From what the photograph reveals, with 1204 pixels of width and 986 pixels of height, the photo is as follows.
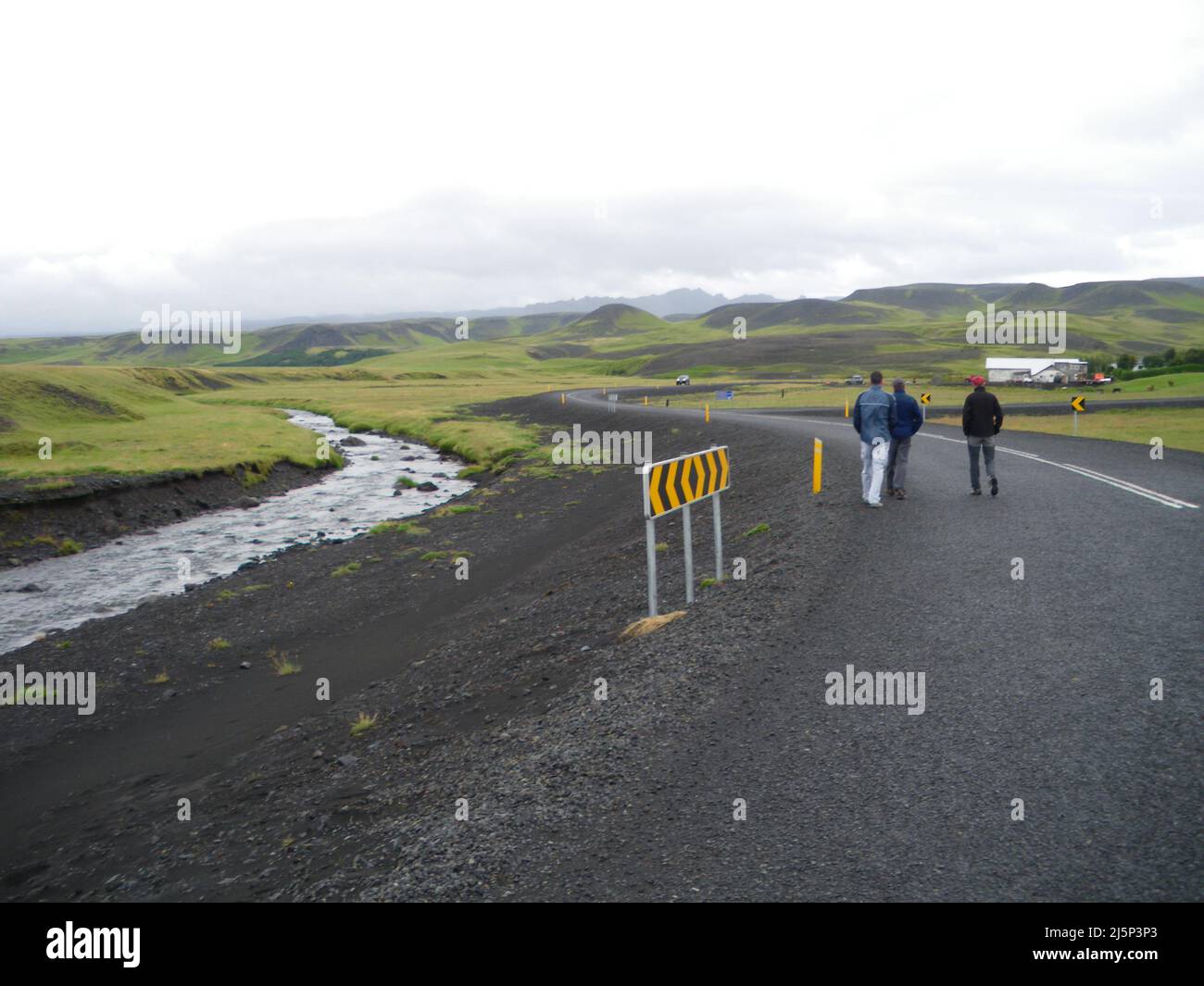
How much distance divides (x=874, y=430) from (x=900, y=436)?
1.02m

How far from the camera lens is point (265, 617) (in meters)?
19.4

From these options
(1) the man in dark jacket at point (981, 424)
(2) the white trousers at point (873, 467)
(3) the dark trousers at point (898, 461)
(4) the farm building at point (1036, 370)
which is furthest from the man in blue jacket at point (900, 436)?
(4) the farm building at point (1036, 370)

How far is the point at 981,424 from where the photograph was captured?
55.8 feet

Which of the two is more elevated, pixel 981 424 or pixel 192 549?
pixel 981 424

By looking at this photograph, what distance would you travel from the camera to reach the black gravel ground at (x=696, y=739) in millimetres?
5637

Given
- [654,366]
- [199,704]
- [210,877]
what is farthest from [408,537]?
[654,366]

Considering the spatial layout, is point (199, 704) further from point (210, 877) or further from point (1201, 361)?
point (1201, 361)

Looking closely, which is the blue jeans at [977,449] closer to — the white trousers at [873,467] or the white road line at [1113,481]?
the white trousers at [873,467]

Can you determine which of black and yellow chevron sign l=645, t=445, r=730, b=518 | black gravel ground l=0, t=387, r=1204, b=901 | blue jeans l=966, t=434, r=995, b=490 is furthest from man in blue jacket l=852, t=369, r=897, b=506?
black and yellow chevron sign l=645, t=445, r=730, b=518

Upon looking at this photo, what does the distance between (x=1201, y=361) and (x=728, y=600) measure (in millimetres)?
86057

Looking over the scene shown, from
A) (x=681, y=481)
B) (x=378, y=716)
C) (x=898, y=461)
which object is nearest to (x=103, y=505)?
(x=378, y=716)

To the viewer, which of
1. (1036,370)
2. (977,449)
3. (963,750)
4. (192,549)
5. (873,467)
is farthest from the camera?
(1036,370)

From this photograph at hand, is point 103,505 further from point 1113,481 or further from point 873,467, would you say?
point 1113,481

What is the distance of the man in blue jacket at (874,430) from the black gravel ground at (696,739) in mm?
966
